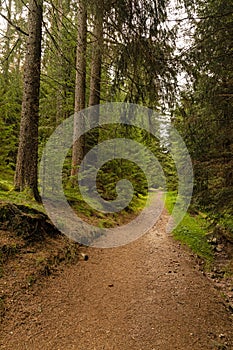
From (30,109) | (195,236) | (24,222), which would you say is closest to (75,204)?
(24,222)

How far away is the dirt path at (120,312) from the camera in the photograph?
348 centimetres

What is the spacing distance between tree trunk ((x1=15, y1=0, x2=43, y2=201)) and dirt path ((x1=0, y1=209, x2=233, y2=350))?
8.74 ft

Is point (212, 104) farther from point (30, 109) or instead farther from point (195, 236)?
point (195, 236)

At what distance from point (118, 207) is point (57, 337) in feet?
25.2

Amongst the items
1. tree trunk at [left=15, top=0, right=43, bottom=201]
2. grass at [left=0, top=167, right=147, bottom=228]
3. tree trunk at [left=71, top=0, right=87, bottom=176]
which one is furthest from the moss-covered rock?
tree trunk at [left=71, top=0, right=87, bottom=176]

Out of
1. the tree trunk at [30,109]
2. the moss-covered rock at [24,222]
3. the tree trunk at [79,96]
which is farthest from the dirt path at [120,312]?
the tree trunk at [79,96]

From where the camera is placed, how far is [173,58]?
16.8ft

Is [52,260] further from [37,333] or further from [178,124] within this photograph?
[178,124]

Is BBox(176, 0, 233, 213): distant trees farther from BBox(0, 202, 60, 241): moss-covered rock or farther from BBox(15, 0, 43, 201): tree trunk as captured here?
BBox(0, 202, 60, 241): moss-covered rock

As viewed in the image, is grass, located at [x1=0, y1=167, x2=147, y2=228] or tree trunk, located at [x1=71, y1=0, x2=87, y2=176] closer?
grass, located at [x1=0, y1=167, x2=147, y2=228]

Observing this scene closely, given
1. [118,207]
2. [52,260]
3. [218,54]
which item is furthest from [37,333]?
[118,207]

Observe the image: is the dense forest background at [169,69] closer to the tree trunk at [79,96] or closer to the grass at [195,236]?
the grass at [195,236]

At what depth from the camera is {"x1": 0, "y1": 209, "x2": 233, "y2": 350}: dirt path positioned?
3484mm

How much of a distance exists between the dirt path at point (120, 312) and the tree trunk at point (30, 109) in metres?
2.66
